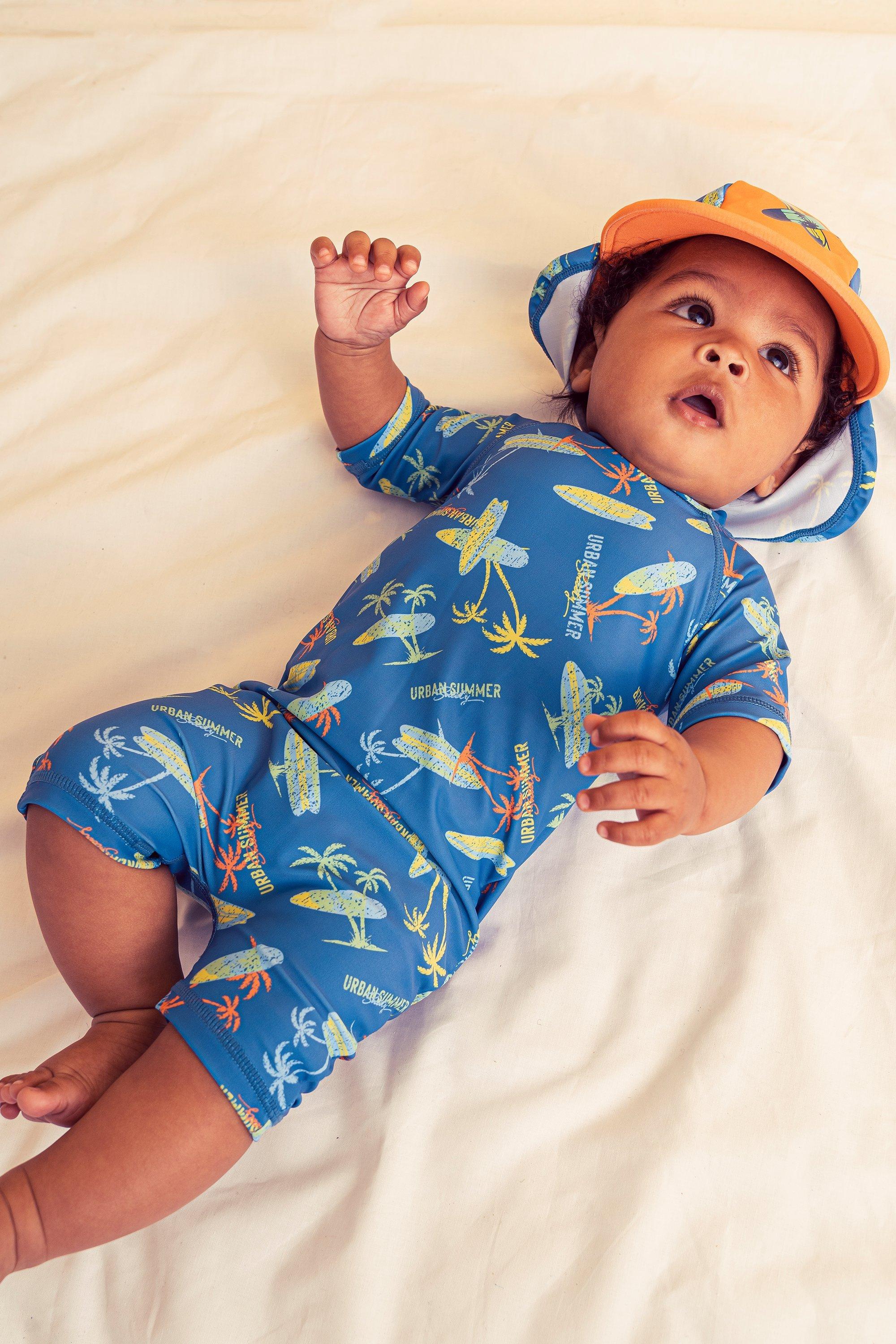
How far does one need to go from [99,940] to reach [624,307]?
93 cm

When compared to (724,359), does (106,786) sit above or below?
below

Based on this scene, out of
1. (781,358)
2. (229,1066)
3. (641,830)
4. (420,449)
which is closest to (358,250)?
(420,449)

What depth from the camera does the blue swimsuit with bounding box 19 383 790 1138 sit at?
2.96 ft

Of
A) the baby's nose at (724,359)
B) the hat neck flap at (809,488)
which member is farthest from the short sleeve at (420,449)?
the baby's nose at (724,359)

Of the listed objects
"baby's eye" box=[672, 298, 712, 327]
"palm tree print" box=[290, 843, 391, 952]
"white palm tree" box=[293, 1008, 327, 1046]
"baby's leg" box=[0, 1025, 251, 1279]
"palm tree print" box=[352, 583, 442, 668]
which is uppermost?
"baby's eye" box=[672, 298, 712, 327]

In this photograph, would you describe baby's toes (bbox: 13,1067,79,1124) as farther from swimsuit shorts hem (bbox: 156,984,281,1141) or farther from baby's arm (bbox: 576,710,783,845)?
baby's arm (bbox: 576,710,783,845)

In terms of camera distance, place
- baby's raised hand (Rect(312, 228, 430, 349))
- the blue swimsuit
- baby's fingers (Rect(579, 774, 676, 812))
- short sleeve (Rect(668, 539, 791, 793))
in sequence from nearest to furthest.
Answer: baby's fingers (Rect(579, 774, 676, 812)) → the blue swimsuit → short sleeve (Rect(668, 539, 791, 793)) → baby's raised hand (Rect(312, 228, 430, 349))

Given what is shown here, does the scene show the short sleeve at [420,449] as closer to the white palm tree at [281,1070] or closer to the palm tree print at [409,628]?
the palm tree print at [409,628]

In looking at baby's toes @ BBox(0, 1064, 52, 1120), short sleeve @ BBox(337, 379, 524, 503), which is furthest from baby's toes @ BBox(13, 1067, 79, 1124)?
short sleeve @ BBox(337, 379, 524, 503)

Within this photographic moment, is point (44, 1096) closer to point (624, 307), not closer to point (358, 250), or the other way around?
point (358, 250)

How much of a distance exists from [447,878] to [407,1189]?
0.92 feet

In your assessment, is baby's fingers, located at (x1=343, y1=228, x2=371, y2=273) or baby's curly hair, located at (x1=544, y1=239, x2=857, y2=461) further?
baby's curly hair, located at (x1=544, y1=239, x2=857, y2=461)

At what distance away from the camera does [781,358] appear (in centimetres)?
119

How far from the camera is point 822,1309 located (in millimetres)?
890
